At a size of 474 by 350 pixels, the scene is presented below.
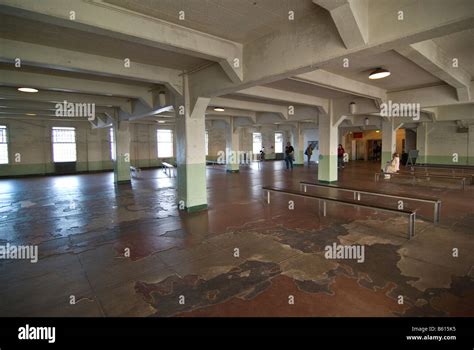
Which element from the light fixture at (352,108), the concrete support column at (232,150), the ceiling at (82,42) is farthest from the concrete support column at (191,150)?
the concrete support column at (232,150)

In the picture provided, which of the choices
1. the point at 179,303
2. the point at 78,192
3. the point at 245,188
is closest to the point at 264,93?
the point at 245,188

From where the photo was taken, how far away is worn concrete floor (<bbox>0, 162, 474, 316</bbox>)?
8.91 feet

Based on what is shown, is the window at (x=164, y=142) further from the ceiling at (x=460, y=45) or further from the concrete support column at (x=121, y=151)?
the ceiling at (x=460, y=45)

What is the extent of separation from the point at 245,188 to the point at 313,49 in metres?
6.75

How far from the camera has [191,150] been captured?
6816 mm

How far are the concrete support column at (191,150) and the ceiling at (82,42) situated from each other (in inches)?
41.7

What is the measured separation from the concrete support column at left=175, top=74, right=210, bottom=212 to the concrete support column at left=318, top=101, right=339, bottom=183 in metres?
5.95

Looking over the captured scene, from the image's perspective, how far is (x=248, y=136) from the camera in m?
25.4

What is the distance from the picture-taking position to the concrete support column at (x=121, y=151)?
11.8m

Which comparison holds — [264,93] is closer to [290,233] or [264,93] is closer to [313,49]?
[313,49]

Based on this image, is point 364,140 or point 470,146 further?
point 364,140

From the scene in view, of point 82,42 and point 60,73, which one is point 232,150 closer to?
point 60,73

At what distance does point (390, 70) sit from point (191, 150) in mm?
5318

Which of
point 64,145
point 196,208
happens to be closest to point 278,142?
point 64,145
